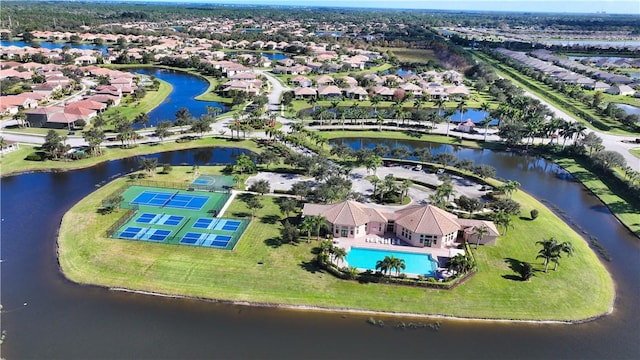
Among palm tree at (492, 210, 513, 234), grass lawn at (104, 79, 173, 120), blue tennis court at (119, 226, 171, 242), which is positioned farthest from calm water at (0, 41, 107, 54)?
palm tree at (492, 210, 513, 234)

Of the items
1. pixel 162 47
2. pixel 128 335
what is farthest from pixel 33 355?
pixel 162 47

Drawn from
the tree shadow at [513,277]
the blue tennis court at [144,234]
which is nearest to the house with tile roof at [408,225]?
the tree shadow at [513,277]

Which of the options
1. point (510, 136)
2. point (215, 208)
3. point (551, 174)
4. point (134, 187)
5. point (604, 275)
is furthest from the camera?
point (510, 136)

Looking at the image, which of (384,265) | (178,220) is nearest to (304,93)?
(178,220)

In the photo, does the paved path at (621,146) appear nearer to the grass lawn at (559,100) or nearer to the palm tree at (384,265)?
the grass lawn at (559,100)

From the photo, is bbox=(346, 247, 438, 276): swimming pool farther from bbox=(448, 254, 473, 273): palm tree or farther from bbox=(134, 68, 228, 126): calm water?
bbox=(134, 68, 228, 126): calm water

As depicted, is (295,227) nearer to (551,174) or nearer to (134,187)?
(134,187)

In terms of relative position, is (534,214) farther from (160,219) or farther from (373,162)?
(160,219)
